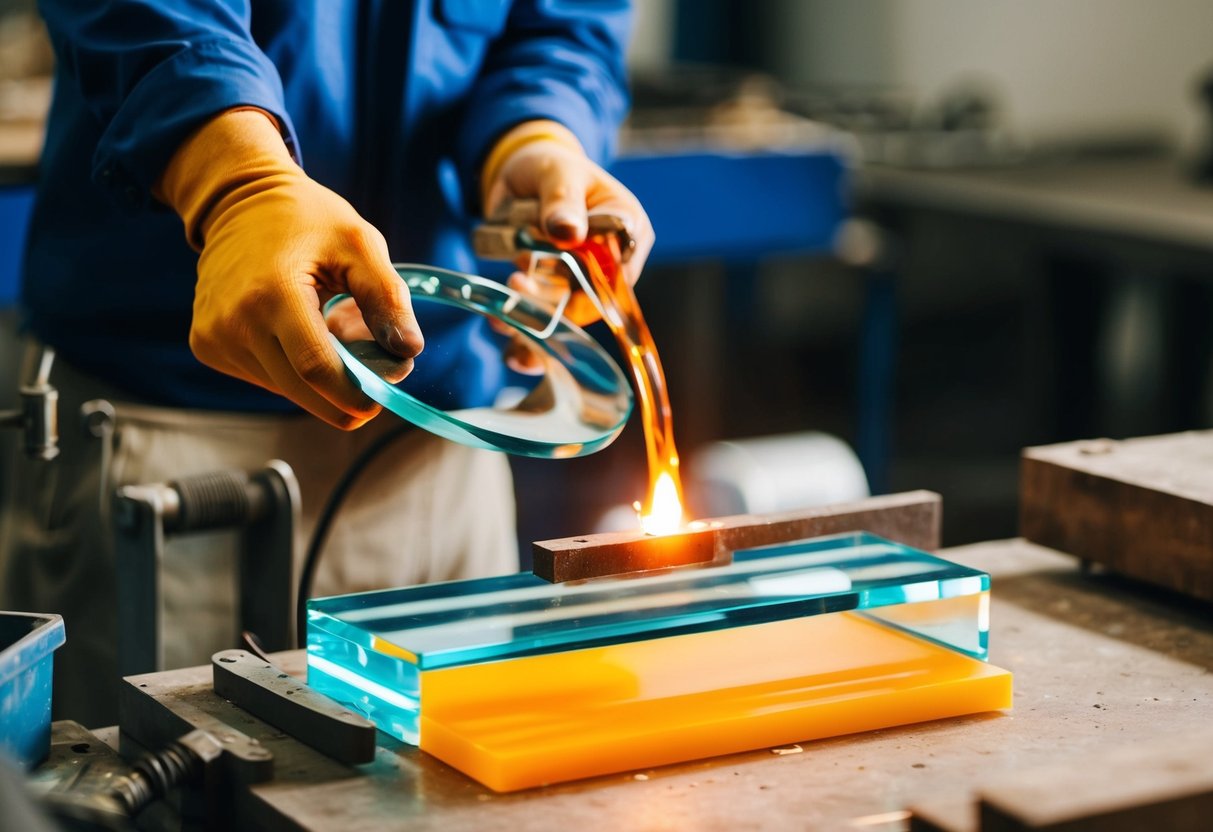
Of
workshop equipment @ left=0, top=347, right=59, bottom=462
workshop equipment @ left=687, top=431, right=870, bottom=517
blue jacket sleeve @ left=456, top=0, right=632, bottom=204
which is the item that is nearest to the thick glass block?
workshop equipment @ left=0, top=347, right=59, bottom=462

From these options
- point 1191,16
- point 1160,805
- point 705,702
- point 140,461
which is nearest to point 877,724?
point 705,702

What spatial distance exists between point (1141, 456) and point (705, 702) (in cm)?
51

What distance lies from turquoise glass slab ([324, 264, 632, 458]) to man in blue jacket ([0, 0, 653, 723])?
3 centimetres

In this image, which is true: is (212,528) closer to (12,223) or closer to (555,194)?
(555,194)

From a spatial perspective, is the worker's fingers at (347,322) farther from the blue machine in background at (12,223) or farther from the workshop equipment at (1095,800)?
the blue machine in background at (12,223)

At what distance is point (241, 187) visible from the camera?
0.99 metres

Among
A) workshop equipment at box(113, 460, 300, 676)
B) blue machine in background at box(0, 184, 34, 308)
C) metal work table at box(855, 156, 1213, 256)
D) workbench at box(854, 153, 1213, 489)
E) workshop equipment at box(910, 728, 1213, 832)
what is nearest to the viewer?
workshop equipment at box(910, 728, 1213, 832)

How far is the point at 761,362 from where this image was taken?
4.44m

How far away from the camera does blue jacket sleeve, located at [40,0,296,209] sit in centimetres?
103

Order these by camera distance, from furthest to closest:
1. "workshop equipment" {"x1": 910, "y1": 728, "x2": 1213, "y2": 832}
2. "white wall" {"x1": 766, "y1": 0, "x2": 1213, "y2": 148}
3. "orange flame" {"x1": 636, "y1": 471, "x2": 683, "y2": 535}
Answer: "white wall" {"x1": 766, "y1": 0, "x2": 1213, "y2": 148} < "orange flame" {"x1": 636, "y1": 471, "x2": 683, "y2": 535} < "workshop equipment" {"x1": 910, "y1": 728, "x2": 1213, "y2": 832}

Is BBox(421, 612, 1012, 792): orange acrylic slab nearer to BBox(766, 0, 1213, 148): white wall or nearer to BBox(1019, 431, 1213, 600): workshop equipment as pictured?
BBox(1019, 431, 1213, 600): workshop equipment

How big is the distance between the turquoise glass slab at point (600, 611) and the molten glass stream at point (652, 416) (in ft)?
0.14

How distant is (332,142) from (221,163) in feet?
1.00

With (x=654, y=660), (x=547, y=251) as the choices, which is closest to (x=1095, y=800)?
(x=654, y=660)
